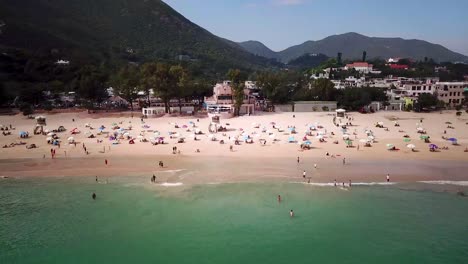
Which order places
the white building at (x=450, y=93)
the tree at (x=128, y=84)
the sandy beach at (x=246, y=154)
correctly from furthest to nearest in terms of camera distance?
the white building at (x=450, y=93) → the tree at (x=128, y=84) → the sandy beach at (x=246, y=154)

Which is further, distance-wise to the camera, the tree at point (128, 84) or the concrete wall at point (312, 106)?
the concrete wall at point (312, 106)

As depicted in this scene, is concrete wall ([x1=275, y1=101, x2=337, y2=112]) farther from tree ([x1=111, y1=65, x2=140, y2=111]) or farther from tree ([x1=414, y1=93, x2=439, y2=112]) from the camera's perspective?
tree ([x1=111, y1=65, x2=140, y2=111])

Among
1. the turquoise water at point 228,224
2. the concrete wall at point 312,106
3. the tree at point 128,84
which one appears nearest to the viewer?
the turquoise water at point 228,224

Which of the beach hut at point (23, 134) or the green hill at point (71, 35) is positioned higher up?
the green hill at point (71, 35)

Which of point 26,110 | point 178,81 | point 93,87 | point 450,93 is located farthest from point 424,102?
point 26,110

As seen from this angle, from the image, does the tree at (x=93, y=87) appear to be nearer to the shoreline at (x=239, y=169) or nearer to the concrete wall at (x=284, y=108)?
the shoreline at (x=239, y=169)

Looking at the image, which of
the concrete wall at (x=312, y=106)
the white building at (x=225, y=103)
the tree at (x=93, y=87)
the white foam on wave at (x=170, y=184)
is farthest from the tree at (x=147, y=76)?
the white foam on wave at (x=170, y=184)

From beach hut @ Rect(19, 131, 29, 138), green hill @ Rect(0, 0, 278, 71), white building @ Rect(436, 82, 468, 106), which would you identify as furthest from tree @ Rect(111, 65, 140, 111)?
white building @ Rect(436, 82, 468, 106)

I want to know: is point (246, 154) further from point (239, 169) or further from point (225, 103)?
point (225, 103)

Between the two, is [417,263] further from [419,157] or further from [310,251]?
[419,157]
